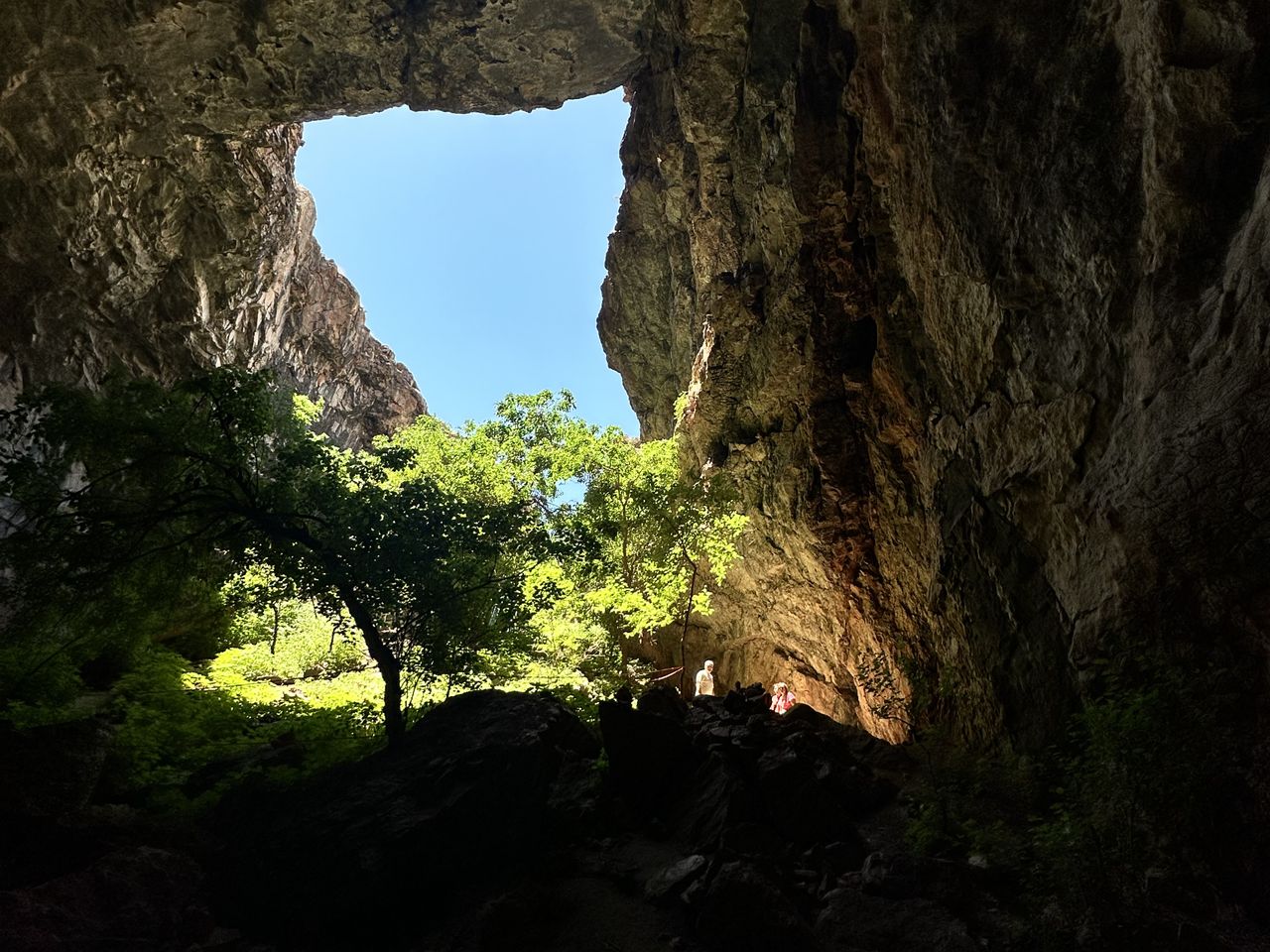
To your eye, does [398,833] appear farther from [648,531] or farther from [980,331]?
[648,531]

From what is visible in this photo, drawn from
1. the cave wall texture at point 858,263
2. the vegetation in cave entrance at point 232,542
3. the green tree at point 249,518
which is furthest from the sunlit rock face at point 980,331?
the green tree at point 249,518

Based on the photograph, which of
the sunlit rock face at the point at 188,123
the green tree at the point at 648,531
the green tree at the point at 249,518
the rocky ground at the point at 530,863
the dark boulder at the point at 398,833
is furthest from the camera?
the green tree at the point at 648,531

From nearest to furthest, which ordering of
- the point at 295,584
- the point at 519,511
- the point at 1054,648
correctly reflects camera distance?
the point at 1054,648 < the point at 295,584 < the point at 519,511

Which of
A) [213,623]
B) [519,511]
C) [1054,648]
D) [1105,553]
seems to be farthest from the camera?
[213,623]

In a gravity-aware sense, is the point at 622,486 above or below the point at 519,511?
above

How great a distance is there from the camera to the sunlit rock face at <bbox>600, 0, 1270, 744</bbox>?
20.6 ft

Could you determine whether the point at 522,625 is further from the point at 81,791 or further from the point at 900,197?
the point at 900,197

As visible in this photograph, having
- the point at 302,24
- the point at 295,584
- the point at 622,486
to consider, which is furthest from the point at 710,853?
the point at 302,24

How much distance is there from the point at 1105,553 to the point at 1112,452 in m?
1.11

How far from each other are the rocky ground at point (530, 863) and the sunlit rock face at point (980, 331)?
278 cm

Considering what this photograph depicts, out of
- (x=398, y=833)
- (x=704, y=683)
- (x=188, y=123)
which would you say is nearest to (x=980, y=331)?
(x=398, y=833)

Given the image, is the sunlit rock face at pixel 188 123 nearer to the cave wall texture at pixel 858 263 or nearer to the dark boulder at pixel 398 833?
the cave wall texture at pixel 858 263

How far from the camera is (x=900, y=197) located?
1203 centimetres

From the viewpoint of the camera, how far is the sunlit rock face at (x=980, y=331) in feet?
20.6
